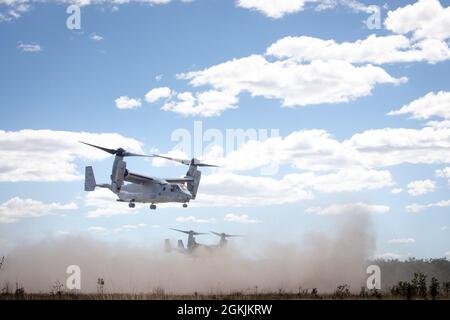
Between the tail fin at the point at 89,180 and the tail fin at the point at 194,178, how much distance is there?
53.2 ft

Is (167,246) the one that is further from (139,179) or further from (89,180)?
(139,179)

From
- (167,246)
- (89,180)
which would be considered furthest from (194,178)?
(167,246)

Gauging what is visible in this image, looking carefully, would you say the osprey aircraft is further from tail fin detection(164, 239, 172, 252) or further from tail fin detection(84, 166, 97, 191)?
tail fin detection(84, 166, 97, 191)

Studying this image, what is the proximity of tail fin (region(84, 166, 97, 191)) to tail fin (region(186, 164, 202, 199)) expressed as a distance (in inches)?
639

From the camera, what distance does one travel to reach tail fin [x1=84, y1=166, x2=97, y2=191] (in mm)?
100438

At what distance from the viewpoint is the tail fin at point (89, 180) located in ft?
330

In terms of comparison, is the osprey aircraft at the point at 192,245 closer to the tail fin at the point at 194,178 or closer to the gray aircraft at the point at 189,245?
the gray aircraft at the point at 189,245

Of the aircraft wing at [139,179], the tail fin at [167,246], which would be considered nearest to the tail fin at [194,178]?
the aircraft wing at [139,179]
